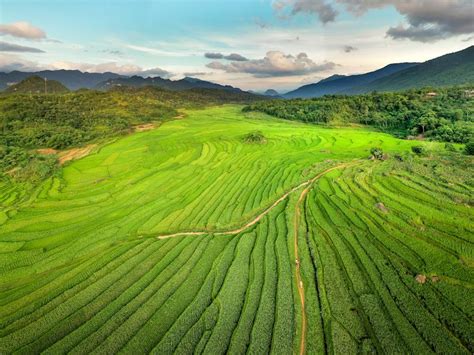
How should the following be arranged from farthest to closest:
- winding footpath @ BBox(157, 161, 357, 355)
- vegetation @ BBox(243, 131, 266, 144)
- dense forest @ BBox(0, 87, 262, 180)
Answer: vegetation @ BBox(243, 131, 266, 144) → dense forest @ BBox(0, 87, 262, 180) → winding footpath @ BBox(157, 161, 357, 355)

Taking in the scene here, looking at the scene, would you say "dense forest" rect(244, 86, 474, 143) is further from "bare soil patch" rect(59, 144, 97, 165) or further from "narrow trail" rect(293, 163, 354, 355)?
"bare soil patch" rect(59, 144, 97, 165)

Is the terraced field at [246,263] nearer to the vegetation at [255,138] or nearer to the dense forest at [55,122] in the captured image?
the dense forest at [55,122]

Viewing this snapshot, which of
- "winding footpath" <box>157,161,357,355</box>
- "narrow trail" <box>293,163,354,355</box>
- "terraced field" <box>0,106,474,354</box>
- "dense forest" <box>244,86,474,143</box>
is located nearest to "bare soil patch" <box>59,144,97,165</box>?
"terraced field" <box>0,106,474,354</box>

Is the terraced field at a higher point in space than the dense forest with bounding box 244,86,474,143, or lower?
lower

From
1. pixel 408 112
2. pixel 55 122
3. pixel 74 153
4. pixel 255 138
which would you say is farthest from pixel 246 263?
pixel 408 112

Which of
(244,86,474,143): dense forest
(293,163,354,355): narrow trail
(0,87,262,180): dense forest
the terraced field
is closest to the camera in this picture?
the terraced field

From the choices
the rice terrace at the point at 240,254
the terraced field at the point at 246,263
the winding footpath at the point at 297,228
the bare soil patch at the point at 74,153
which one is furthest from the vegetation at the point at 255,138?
the bare soil patch at the point at 74,153

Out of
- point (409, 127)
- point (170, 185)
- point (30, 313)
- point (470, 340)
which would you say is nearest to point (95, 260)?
point (30, 313)
